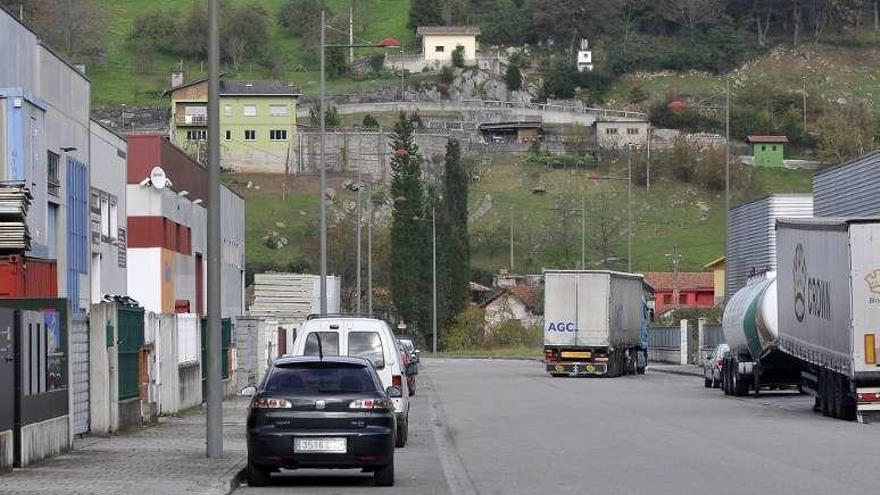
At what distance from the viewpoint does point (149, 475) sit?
2130cm

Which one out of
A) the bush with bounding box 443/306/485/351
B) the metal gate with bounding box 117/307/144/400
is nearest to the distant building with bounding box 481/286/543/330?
the bush with bounding box 443/306/485/351

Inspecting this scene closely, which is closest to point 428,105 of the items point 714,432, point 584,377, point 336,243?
point 336,243

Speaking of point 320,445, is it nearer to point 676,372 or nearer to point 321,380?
point 321,380

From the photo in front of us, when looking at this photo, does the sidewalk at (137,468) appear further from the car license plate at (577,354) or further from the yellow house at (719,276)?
the yellow house at (719,276)

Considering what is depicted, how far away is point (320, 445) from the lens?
20547mm

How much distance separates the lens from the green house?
162 metres

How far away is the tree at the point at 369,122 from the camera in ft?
521

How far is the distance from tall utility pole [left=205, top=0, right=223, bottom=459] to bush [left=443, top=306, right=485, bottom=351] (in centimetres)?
8836

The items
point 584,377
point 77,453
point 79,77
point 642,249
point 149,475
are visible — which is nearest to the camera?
point 149,475

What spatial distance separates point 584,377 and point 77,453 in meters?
39.6

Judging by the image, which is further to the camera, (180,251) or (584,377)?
(584,377)

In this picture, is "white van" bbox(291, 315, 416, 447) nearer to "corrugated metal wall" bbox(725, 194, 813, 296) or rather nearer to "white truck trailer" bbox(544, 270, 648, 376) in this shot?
"white truck trailer" bbox(544, 270, 648, 376)

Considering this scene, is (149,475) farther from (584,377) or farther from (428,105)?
(428,105)

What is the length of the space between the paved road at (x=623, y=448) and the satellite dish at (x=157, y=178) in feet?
30.0
